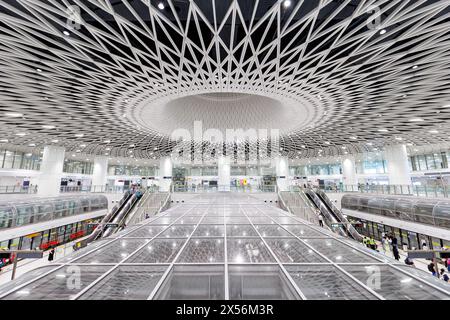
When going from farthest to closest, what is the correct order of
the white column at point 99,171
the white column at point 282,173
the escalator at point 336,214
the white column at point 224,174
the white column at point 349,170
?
the white column at point 282,173, the white column at point 349,170, the white column at point 224,174, the white column at point 99,171, the escalator at point 336,214

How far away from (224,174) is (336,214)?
68.9 feet

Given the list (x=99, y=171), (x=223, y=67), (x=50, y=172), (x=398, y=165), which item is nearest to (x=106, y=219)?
(x=50, y=172)

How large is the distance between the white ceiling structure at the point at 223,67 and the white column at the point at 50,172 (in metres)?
2.73

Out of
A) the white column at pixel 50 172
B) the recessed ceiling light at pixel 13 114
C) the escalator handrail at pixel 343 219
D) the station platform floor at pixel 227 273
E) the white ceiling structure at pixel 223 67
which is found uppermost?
the white ceiling structure at pixel 223 67

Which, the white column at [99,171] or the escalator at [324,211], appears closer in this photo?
the escalator at [324,211]

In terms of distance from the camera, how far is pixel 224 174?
39812mm

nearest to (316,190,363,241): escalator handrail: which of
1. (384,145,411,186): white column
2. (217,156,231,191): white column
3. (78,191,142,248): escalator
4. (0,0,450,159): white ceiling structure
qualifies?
(0,0,450,159): white ceiling structure

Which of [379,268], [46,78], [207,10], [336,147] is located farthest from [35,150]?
[336,147]

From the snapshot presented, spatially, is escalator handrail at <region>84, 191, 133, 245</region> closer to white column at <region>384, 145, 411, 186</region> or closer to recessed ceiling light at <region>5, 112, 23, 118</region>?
recessed ceiling light at <region>5, 112, 23, 118</region>

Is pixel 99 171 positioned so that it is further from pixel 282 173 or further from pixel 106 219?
pixel 282 173

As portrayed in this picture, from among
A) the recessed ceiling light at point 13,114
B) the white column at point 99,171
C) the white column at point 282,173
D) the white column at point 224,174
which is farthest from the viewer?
the white column at point 282,173

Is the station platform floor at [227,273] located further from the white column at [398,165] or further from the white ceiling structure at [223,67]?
the white column at [398,165]

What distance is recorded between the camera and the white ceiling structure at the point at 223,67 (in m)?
8.25

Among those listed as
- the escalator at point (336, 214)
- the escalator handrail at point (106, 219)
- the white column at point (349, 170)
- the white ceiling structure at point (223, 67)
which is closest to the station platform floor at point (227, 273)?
the white ceiling structure at point (223, 67)
